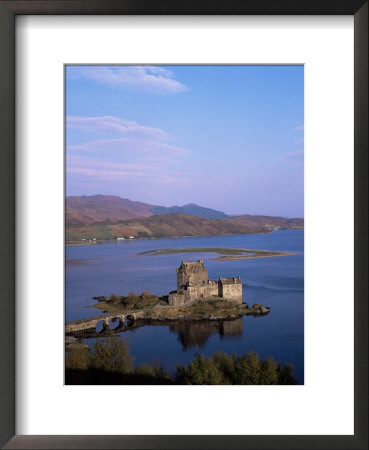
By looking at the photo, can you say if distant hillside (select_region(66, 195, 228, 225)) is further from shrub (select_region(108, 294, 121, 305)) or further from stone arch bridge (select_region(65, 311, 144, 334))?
stone arch bridge (select_region(65, 311, 144, 334))

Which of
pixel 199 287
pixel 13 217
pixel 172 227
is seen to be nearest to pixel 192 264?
pixel 199 287

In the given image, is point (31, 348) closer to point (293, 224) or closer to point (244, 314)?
point (244, 314)

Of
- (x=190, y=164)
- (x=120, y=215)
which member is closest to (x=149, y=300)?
(x=120, y=215)

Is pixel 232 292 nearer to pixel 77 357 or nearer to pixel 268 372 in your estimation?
pixel 268 372

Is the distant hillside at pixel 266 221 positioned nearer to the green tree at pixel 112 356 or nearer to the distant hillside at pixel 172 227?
the distant hillside at pixel 172 227

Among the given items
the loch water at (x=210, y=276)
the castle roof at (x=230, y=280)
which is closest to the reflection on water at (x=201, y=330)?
the loch water at (x=210, y=276)

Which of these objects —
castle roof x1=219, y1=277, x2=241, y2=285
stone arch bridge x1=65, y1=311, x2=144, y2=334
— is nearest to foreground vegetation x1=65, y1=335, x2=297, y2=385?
stone arch bridge x1=65, y1=311, x2=144, y2=334

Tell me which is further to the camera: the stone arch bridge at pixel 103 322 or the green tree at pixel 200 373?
the stone arch bridge at pixel 103 322
